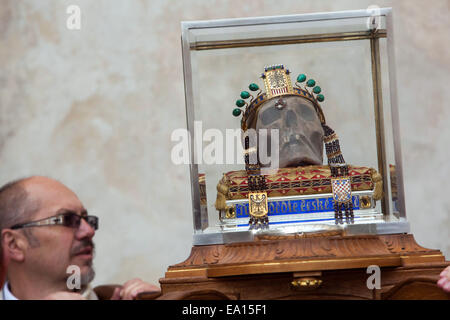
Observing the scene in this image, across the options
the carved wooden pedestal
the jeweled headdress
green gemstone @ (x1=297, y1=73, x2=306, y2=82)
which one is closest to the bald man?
the carved wooden pedestal

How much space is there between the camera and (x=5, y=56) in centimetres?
541

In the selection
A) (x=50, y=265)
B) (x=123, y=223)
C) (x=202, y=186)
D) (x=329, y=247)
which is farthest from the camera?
(x=123, y=223)

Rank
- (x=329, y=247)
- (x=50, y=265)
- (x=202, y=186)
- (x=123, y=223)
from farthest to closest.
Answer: (x=123, y=223) → (x=202, y=186) → (x=329, y=247) → (x=50, y=265)

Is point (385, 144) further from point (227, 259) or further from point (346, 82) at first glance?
point (227, 259)

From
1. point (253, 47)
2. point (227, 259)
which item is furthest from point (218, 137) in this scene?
point (227, 259)

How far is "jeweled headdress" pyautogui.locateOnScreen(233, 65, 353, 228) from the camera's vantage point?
4117 mm

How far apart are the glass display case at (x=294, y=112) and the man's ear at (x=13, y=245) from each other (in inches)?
64.7

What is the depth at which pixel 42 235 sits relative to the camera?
2.57m

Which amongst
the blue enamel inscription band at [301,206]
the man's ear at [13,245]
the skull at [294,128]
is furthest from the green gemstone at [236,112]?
the man's ear at [13,245]

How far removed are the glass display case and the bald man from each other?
1441 millimetres

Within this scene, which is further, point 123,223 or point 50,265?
point 123,223

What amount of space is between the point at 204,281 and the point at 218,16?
8.14ft

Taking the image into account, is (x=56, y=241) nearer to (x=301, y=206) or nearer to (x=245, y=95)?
(x=301, y=206)

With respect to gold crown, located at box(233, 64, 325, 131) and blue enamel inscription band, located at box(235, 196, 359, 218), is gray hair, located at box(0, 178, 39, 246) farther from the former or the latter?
gold crown, located at box(233, 64, 325, 131)
